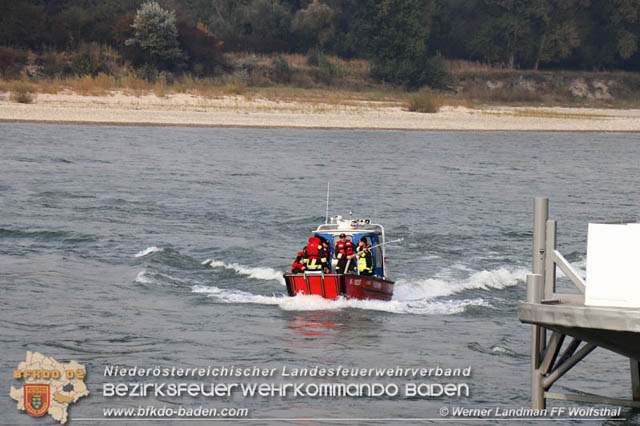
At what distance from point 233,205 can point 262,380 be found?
20.8 meters

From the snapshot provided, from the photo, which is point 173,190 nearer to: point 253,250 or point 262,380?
point 253,250

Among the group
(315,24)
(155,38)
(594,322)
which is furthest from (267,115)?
(594,322)

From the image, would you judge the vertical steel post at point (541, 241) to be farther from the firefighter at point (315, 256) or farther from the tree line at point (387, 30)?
the tree line at point (387, 30)

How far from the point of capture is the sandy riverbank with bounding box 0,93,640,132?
6256 cm

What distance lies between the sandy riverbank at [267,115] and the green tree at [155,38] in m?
9.77

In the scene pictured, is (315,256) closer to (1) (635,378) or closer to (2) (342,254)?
(2) (342,254)

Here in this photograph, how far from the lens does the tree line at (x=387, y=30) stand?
83.9 meters

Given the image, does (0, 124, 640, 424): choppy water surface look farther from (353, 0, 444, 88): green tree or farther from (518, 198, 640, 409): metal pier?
(353, 0, 444, 88): green tree

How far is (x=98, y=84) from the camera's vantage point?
70.2m

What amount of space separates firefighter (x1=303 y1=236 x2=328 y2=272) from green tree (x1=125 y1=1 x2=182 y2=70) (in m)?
60.2

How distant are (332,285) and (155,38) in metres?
61.1

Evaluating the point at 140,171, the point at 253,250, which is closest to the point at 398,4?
the point at 140,171

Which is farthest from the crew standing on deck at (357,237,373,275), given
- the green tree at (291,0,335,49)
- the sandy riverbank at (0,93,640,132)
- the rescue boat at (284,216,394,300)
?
the green tree at (291,0,335,49)

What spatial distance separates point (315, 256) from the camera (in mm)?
20547
